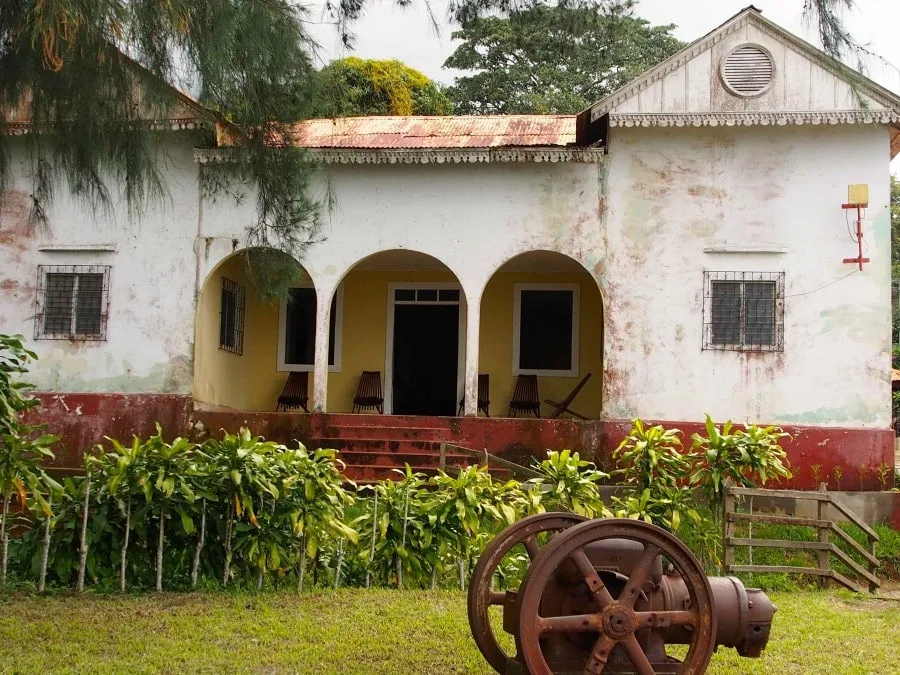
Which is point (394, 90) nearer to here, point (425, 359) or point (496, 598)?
point (425, 359)

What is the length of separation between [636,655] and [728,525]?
4.91 metres

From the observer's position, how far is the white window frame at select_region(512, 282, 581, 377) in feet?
53.9

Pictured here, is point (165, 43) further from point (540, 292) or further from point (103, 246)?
point (540, 292)

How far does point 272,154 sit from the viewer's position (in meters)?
7.14

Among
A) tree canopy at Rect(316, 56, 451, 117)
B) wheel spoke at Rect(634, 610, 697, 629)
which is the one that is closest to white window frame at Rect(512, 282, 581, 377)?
tree canopy at Rect(316, 56, 451, 117)

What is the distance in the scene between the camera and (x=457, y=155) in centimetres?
1373

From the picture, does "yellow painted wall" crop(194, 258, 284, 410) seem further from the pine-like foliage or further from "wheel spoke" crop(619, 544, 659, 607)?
"wheel spoke" crop(619, 544, 659, 607)

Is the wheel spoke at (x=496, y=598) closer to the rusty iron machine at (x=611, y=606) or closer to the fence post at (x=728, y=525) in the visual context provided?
the rusty iron machine at (x=611, y=606)

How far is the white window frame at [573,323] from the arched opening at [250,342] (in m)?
2.96

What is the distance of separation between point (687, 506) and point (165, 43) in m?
5.76

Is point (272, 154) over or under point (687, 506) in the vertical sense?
over


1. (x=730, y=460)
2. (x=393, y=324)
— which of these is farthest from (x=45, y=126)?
(x=393, y=324)

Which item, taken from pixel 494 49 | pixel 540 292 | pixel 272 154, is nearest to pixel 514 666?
pixel 272 154

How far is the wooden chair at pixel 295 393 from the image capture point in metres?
16.3
